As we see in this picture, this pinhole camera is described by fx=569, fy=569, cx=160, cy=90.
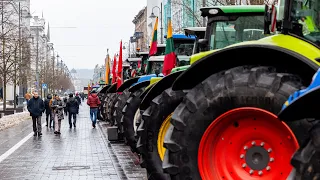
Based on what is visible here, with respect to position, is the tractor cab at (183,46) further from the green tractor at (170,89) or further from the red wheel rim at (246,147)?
the red wheel rim at (246,147)

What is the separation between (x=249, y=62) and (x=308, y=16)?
0.75 m

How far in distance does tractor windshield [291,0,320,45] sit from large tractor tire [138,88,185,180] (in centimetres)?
231

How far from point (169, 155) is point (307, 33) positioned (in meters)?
1.77

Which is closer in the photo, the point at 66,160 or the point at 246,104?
the point at 246,104

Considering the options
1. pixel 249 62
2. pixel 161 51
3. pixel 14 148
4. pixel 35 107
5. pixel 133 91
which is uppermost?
pixel 161 51

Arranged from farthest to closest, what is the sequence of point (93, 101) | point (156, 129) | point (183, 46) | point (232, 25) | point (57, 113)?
point (93, 101)
point (57, 113)
point (183, 46)
point (232, 25)
point (156, 129)

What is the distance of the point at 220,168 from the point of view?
5340 millimetres

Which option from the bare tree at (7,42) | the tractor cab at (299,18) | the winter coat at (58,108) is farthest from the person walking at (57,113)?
the tractor cab at (299,18)

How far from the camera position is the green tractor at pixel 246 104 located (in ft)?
16.2

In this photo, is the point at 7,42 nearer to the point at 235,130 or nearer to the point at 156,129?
the point at 156,129

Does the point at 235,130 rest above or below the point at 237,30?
below

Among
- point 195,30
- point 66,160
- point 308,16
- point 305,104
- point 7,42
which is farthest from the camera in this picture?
point 7,42

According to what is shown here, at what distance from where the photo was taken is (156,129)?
309 inches

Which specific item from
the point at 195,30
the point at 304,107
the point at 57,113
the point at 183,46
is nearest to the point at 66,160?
the point at 183,46
